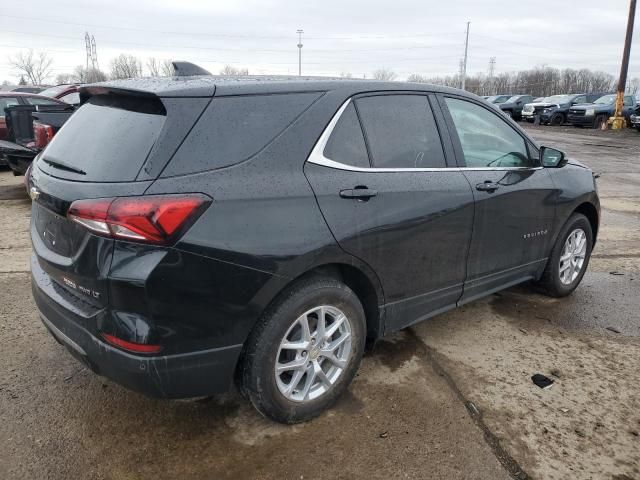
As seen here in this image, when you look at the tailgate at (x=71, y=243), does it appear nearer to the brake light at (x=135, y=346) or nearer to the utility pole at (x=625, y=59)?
the brake light at (x=135, y=346)

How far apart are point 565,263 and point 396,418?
98.8 inches

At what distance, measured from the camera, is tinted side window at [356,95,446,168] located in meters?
2.90

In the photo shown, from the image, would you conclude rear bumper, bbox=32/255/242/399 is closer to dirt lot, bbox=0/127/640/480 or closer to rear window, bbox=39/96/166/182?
dirt lot, bbox=0/127/640/480

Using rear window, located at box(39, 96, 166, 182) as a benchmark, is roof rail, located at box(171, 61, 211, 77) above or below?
above

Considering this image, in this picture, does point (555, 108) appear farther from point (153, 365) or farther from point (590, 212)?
point (153, 365)

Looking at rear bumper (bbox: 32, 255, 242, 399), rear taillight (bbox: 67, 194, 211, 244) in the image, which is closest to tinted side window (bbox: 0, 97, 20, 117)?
rear bumper (bbox: 32, 255, 242, 399)

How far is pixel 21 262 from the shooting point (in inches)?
201

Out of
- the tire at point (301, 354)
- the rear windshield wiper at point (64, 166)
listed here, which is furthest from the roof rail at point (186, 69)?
the tire at point (301, 354)

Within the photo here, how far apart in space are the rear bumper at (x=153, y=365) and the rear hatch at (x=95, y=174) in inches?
A: 5.4

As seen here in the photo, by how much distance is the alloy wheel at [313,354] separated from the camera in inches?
103

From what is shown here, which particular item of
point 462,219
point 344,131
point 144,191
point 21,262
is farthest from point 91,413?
point 21,262

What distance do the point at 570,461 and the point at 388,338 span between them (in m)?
1.46

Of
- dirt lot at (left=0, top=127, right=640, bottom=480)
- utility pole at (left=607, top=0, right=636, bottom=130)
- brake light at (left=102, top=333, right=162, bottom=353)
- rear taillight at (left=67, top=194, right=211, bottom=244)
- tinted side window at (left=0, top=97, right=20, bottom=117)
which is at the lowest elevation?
dirt lot at (left=0, top=127, right=640, bottom=480)

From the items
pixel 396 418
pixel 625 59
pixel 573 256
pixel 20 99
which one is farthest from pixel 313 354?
pixel 625 59
